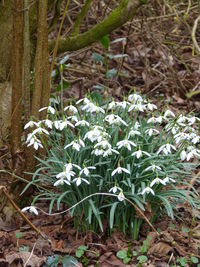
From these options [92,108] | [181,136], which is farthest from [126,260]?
[92,108]

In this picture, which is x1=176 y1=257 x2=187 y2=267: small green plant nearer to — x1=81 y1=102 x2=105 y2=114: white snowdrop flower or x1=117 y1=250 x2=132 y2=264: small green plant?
x1=117 y1=250 x2=132 y2=264: small green plant

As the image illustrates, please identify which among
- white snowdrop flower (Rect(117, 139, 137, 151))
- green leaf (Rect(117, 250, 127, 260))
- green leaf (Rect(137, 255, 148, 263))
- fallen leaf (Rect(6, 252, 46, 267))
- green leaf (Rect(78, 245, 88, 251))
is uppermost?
white snowdrop flower (Rect(117, 139, 137, 151))

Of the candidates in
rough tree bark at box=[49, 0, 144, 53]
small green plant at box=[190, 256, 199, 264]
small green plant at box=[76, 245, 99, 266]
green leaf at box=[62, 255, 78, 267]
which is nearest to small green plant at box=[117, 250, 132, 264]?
small green plant at box=[76, 245, 99, 266]

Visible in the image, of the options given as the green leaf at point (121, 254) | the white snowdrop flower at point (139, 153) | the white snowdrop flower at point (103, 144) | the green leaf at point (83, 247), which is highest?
the white snowdrop flower at point (103, 144)

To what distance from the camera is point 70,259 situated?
9.04 feet

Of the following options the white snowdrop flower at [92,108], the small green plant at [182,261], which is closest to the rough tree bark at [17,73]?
the white snowdrop flower at [92,108]

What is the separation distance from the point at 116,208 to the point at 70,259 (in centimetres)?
39

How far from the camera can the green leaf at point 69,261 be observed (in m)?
2.74

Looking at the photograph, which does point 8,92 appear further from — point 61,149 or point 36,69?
point 61,149

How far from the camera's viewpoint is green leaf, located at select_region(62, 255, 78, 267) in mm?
2738

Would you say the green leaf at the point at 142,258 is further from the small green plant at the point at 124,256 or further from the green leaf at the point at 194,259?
the green leaf at the point at 194,259

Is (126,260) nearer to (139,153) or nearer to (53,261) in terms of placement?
(53,261)

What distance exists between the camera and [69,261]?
275cm

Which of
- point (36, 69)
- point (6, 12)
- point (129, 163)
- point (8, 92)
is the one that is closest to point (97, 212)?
point (129, 163)
